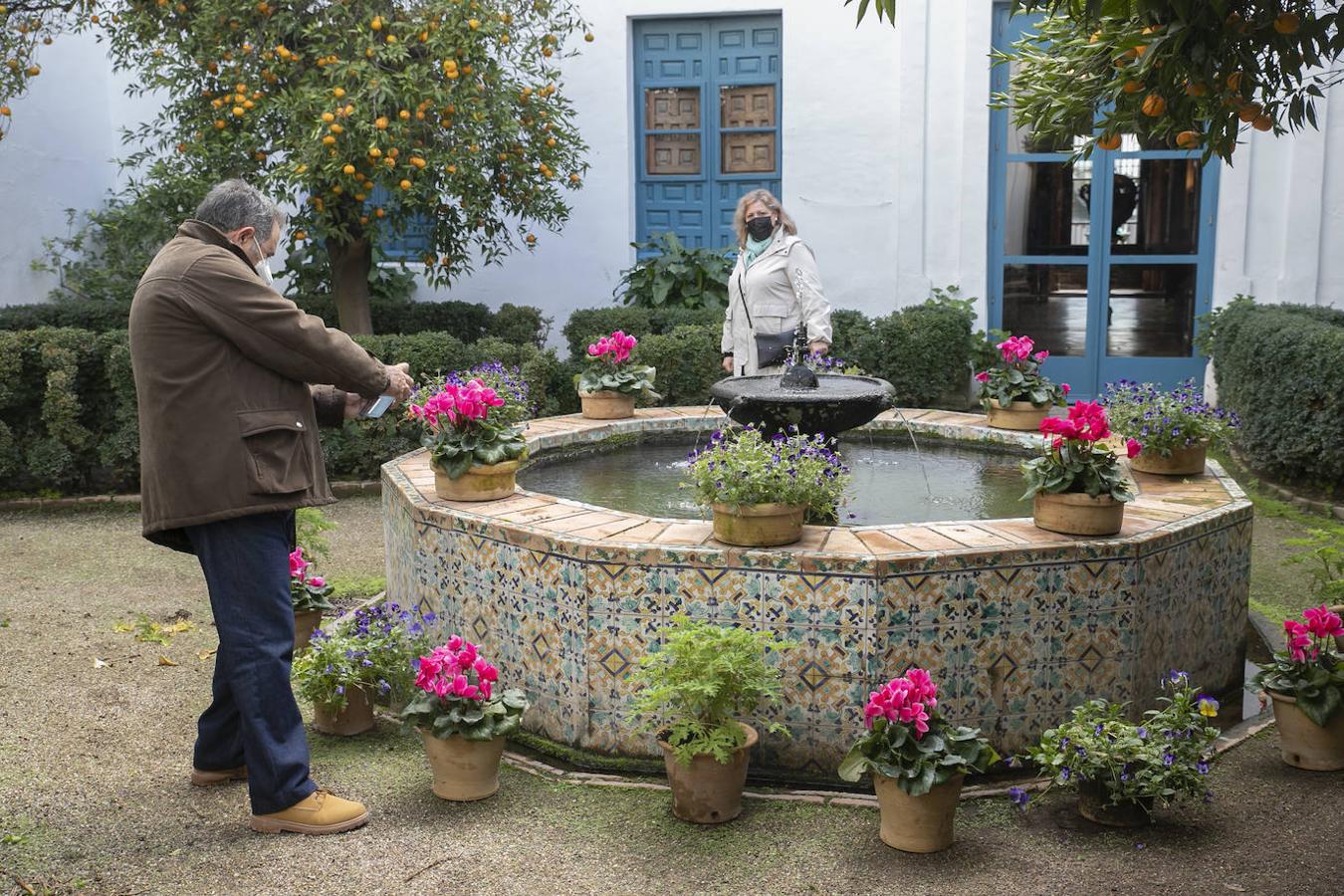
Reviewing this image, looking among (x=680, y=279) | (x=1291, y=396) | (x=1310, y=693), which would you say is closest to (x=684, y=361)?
(x=680, y=279)

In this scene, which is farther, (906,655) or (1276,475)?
(1276,475)

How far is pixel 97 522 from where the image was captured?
859 cm

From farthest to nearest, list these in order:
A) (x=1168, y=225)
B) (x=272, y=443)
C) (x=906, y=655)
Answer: (x=1168, y=225)
(x=906, y=655)
(x=272, y=443)

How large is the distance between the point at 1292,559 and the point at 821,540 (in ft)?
7.52

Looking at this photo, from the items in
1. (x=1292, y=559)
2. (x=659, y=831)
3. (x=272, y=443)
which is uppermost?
(x=272, y=443)

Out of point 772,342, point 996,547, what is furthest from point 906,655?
point 772,342

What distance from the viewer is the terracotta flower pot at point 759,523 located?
170 inches

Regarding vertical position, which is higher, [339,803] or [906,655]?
[906,655]

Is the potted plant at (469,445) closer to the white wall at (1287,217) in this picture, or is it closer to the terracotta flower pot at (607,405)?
the terracotta flower pot at (607,405)

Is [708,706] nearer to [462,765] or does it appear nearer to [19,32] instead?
[462,765]

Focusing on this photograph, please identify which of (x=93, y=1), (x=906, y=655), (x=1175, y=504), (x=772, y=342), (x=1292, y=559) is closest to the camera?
(x=906, y=655)

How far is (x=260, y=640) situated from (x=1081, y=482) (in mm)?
2656

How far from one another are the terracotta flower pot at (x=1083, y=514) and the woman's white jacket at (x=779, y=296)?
260 cm

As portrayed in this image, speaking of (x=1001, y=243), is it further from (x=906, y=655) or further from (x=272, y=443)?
(x=272, y=443)
